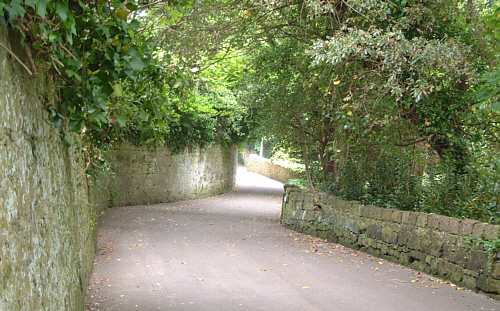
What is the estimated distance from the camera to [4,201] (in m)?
2.84

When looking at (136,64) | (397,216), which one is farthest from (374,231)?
(136,64)

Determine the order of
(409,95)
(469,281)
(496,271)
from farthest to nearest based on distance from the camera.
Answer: (409,95), (469,281), (496,271)

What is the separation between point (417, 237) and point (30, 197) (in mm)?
7965

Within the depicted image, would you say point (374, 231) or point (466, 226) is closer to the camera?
point (466, 226)

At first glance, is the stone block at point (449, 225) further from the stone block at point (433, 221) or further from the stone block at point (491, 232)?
the stone block at point (491, 232)

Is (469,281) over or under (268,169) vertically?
under

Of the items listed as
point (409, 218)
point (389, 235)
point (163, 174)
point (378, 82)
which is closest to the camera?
point (409, 218)

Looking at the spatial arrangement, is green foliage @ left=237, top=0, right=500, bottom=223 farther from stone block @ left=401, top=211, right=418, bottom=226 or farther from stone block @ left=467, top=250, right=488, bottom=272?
stone block @ left=467, top=250, right=488, bottom=272

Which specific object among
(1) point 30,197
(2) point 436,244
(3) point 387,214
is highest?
(1) point 30,197

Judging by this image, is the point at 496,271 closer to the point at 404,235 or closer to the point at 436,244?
the point at 436,244

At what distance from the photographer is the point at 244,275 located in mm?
9297

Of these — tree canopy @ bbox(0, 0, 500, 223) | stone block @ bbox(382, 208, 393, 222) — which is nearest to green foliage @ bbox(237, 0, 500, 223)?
tree canopy @ bbox(0, 0, 500, 223)

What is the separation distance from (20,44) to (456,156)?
31.0 feet

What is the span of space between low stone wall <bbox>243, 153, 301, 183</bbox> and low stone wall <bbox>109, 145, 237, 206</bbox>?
660 centimetres
